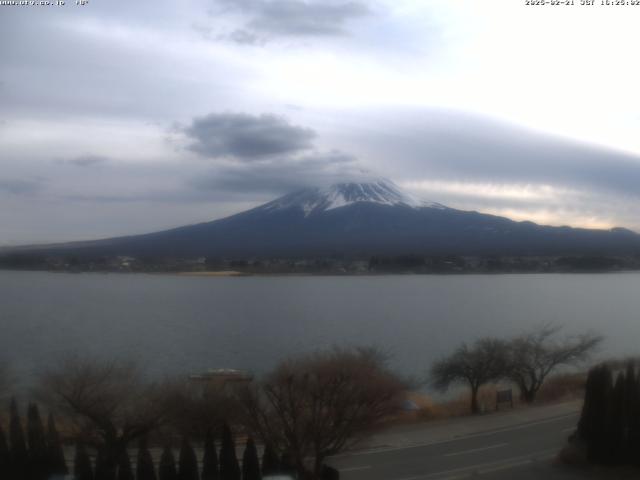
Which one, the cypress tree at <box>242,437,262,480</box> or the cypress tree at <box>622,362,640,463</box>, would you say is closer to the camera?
the cypress tree at <box>242,437,262,480</box>

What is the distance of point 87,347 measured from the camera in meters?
21.7

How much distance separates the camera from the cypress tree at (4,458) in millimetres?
8305

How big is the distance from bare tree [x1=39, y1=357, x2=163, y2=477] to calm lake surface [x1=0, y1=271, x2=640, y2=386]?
7.32m

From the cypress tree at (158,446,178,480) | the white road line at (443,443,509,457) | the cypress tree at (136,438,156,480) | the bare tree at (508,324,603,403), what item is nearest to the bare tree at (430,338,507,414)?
the bare tree at (508,324,603,403)

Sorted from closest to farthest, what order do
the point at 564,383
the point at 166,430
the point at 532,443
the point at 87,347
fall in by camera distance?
A: the point at 166,430 < the point at 532,443 < the point at 564,383 < the point at 87,347

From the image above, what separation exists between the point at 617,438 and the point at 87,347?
52.1 feet

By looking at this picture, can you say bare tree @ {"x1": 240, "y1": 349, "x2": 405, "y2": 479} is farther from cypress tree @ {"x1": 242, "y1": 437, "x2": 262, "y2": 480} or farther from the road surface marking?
the road surface marking

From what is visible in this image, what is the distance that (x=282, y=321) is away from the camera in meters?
31.9

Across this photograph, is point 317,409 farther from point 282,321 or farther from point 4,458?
point 282,321

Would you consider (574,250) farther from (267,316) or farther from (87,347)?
(87,347)

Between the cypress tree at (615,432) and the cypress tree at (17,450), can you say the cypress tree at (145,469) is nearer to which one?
the cypress tree at (17,450)

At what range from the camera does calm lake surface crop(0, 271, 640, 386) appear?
21.2 metres

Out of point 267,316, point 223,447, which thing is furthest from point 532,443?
point 267,316

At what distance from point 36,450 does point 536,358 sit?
12.5 m
